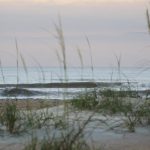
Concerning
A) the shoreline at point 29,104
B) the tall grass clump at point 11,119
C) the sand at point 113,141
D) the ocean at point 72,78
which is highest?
the ocean at point 72,78

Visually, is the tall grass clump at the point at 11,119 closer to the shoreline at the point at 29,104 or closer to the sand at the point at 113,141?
the sand at the point at 113,141

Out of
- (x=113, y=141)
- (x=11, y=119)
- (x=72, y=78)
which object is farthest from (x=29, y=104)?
(x=72, y=78)

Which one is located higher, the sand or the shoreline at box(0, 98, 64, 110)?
the shoreline at box(0, 98, 64, 110)

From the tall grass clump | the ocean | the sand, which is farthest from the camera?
the ocean

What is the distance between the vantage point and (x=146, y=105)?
15.1ft

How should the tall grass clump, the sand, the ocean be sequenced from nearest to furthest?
the sand → the tall grass clump → the ocean

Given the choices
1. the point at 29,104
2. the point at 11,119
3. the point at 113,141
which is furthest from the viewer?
the point at 29,104

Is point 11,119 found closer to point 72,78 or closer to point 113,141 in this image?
point 113,141

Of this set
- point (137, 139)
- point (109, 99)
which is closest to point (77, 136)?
point (137, 139)

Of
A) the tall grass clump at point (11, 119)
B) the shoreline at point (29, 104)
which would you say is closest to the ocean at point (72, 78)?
the shoreline at point (29, 104)

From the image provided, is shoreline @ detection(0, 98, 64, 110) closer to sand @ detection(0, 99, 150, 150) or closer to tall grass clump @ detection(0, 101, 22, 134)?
tall grass clump @ detection(0, 101, 22, 134)

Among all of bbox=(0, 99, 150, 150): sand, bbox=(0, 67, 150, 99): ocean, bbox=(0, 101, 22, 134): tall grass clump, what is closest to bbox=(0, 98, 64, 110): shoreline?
bbox=(0, 67, 150, 99): ocean

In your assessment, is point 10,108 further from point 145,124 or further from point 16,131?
point 145,124

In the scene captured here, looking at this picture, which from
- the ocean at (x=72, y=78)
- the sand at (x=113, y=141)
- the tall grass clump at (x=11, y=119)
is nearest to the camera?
the sand at (x=113, y=141)
